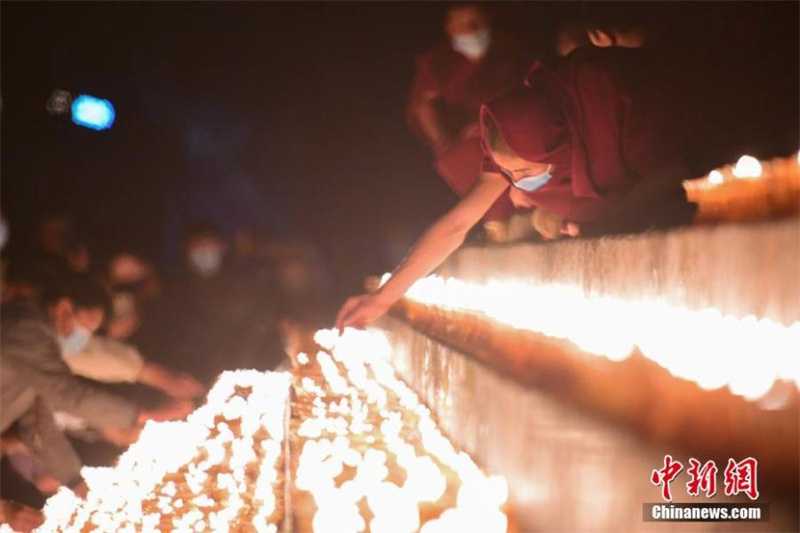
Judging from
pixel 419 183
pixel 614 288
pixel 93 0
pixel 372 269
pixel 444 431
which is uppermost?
pixel 93 0

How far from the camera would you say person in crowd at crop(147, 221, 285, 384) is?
3361 millimetres

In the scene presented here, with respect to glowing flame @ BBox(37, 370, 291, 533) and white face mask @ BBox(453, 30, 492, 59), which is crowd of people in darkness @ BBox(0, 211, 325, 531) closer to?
glowing flame @ BBox(37, 370, 291, 533)

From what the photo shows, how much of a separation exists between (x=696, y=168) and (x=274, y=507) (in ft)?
4.48

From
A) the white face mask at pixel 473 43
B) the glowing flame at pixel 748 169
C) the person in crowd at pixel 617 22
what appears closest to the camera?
the glowing flame at pixel 748 169

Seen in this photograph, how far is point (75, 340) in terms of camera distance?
9.17ft

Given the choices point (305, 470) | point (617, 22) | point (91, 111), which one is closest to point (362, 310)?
point (617, 22)

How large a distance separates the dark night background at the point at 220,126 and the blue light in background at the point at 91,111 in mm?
48

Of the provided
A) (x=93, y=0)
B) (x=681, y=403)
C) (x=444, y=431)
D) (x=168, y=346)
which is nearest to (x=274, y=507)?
(x=444, y=431)

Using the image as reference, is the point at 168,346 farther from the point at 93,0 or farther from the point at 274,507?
the point at 274,507

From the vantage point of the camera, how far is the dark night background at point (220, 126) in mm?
3600

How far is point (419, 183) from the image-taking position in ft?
12.1

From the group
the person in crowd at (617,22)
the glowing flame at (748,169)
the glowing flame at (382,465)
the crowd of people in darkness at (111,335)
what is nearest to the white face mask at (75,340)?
the crowd of people in darkness at (111,335)

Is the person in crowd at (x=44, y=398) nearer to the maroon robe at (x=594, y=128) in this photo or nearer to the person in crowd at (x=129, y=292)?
the person in crowd at (x=129, y=292)

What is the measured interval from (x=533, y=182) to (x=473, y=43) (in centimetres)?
82
